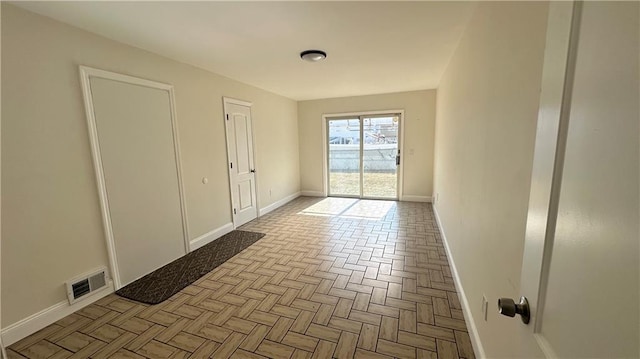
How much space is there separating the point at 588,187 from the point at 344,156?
5819 mm

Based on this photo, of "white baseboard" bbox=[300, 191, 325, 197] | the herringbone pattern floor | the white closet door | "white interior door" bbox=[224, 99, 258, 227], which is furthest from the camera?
"white baseboard" bbox=[300, 191, 325, 197]

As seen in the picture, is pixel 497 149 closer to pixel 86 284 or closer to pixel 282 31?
pixel 282 31

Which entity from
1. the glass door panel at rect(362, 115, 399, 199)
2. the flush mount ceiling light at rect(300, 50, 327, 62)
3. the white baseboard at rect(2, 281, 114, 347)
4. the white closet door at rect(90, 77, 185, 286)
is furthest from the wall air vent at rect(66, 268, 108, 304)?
the glass door panel at rect(362, 115, 399, 199)

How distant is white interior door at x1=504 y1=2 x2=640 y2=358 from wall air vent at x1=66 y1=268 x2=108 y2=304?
313cm

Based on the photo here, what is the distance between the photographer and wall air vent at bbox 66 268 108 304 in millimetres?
2213

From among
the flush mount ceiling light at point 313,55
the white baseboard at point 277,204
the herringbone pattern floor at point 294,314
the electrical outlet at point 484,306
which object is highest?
the flush mount ceiling light at point 313,55

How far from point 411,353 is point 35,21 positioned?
3.62 meters

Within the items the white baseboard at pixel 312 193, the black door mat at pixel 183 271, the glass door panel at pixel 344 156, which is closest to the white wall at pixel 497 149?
the black door mat at pixel 183 271

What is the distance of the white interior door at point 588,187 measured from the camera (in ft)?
1.31

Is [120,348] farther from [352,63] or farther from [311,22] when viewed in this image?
[352,63]

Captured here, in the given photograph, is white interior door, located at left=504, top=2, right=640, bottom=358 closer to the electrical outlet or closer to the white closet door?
the electrical outlet

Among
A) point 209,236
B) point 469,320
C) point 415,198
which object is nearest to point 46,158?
point 209,236

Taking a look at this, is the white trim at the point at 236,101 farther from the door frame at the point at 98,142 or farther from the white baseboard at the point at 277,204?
the white baseboard at the point at 277,204

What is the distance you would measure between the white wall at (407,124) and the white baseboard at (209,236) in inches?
113
